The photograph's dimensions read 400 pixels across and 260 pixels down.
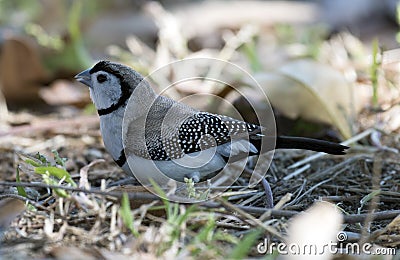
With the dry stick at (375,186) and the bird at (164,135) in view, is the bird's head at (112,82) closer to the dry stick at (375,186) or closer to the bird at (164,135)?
the bird at (164,135)

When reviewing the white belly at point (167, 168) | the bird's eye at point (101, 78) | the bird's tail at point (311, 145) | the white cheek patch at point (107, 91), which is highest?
the bird's eye at point (101, 78)

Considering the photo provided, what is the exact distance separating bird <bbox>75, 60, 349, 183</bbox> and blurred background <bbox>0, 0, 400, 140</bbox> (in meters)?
0.95

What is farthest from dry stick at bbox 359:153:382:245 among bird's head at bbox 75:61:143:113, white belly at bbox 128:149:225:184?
bird's head at bbox 75:61:143:113

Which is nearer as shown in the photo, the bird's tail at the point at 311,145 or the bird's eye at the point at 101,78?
the bird's tail at the point at 311,145

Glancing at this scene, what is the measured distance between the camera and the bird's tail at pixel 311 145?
10.1ft

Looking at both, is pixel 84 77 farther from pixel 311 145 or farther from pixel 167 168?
pixel 311 145

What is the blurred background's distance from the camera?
4.16 meters

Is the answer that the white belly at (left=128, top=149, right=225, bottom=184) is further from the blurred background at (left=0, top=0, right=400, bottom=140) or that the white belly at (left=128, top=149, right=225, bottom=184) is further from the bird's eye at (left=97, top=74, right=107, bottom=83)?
the blurred background at (left=0, top=0, right=400, bottom=140)

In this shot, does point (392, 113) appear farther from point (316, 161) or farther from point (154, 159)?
point (154, 159)

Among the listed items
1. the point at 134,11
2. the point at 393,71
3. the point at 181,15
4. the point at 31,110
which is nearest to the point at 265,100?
the point at 393,71

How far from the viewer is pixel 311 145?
3.13 metres

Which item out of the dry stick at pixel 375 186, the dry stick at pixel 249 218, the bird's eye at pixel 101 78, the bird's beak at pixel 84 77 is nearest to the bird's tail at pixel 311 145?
the dry stick at pixel 375 186

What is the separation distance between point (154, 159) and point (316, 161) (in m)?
1.20

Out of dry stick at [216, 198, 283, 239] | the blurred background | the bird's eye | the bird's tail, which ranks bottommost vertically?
dry stick at [216, 198, 283, 239]
